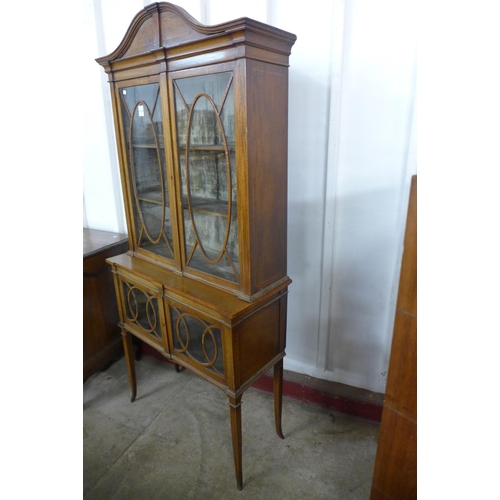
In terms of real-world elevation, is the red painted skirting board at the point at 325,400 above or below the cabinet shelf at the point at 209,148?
below

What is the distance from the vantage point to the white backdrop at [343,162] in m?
1.45

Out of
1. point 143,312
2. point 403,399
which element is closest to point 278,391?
point 143,312

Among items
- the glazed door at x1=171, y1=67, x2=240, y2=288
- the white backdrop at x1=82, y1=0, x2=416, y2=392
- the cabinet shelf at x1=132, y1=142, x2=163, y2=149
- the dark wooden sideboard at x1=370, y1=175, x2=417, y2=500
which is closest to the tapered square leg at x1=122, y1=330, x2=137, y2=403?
the glazed door at x1=171, y1=67, x2=240, y2=288

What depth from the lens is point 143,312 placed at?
72.7 inches

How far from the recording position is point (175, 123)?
1.44 m

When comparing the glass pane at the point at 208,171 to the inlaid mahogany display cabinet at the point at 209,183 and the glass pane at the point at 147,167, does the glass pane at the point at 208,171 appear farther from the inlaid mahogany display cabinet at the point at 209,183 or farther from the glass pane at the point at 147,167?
the glass pane at the point at 147,167

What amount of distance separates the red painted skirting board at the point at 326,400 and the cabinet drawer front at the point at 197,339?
2.31ft

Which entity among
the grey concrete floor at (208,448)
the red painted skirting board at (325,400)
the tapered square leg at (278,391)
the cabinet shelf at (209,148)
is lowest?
the grey concrete floor at (208,448)

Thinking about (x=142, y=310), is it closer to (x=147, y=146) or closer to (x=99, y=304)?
(x=99, y=304)

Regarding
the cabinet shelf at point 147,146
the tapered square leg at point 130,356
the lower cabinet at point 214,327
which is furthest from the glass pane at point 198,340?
the cabinet shelf at point 147,146

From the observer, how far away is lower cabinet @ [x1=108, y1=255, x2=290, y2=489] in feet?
4.59
